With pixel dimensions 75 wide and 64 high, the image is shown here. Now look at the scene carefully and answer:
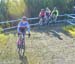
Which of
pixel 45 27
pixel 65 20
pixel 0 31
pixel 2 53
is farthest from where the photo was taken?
pixel 65 20

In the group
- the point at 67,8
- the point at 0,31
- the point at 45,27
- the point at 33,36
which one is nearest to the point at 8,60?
the point at 33,36

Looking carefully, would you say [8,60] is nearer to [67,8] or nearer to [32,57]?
[32,57]

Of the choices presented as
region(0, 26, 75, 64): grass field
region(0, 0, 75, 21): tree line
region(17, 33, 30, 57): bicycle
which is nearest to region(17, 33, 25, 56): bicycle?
region(17, 33, 30, 57): bicycle

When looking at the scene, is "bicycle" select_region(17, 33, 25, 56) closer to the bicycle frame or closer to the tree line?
the bicycle frame

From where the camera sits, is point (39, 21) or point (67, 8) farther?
point (67, 8)

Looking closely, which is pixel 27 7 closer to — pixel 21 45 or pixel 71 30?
pixel 71 30

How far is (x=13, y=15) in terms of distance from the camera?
28812 mm

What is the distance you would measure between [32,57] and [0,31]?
7.95 m

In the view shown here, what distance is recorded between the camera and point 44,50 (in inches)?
673

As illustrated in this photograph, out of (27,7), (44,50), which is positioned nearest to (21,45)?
(44,50)

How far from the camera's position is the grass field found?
15.0 meters

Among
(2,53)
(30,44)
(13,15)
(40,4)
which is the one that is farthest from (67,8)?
(2,53)

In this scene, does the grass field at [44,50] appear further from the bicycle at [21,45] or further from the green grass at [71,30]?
the green grass at [71,30]

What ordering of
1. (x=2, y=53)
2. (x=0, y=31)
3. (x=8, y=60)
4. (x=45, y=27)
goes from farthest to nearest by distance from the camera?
(x=45, y=27)
(x=0, y=31)
(x=2, y=53)
(x=8, y=60)
